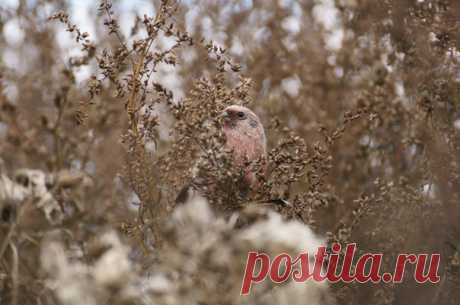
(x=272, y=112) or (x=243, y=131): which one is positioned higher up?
(x=272, y=112)

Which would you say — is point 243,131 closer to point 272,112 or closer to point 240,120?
point 240,120

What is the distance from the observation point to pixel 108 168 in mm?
5250

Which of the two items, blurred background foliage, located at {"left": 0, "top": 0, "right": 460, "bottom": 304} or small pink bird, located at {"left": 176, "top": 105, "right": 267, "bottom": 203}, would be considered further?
small pink bird, located at {"left": 176, "top": 105, "right": 267, "bottom": 203}

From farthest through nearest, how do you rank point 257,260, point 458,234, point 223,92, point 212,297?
1. point 458,234
2. point 223,92
3. point 257,260
4. point 212,297

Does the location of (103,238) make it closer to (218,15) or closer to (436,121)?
(436,121)

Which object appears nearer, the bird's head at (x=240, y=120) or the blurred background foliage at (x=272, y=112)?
the blurred background foliage at (x=272, y=112)

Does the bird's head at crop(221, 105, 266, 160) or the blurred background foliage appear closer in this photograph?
the blurred background foliage

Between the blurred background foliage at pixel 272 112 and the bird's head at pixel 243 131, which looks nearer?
the blurred background foliage at pixel 272 112

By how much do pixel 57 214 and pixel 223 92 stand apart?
99 cm

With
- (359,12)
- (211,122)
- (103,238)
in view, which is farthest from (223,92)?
(359,12)

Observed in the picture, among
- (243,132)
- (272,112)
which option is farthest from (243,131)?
(272,112)

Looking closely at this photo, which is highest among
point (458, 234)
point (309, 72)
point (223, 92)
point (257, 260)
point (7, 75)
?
point (309, 72)

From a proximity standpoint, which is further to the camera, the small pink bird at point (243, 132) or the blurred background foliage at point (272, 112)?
the small pink bird at point (243, 132)

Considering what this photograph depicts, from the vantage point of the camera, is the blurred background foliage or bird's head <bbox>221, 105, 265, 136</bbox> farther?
bird's head <bbox>221, 105, 265, 136</bbox>
